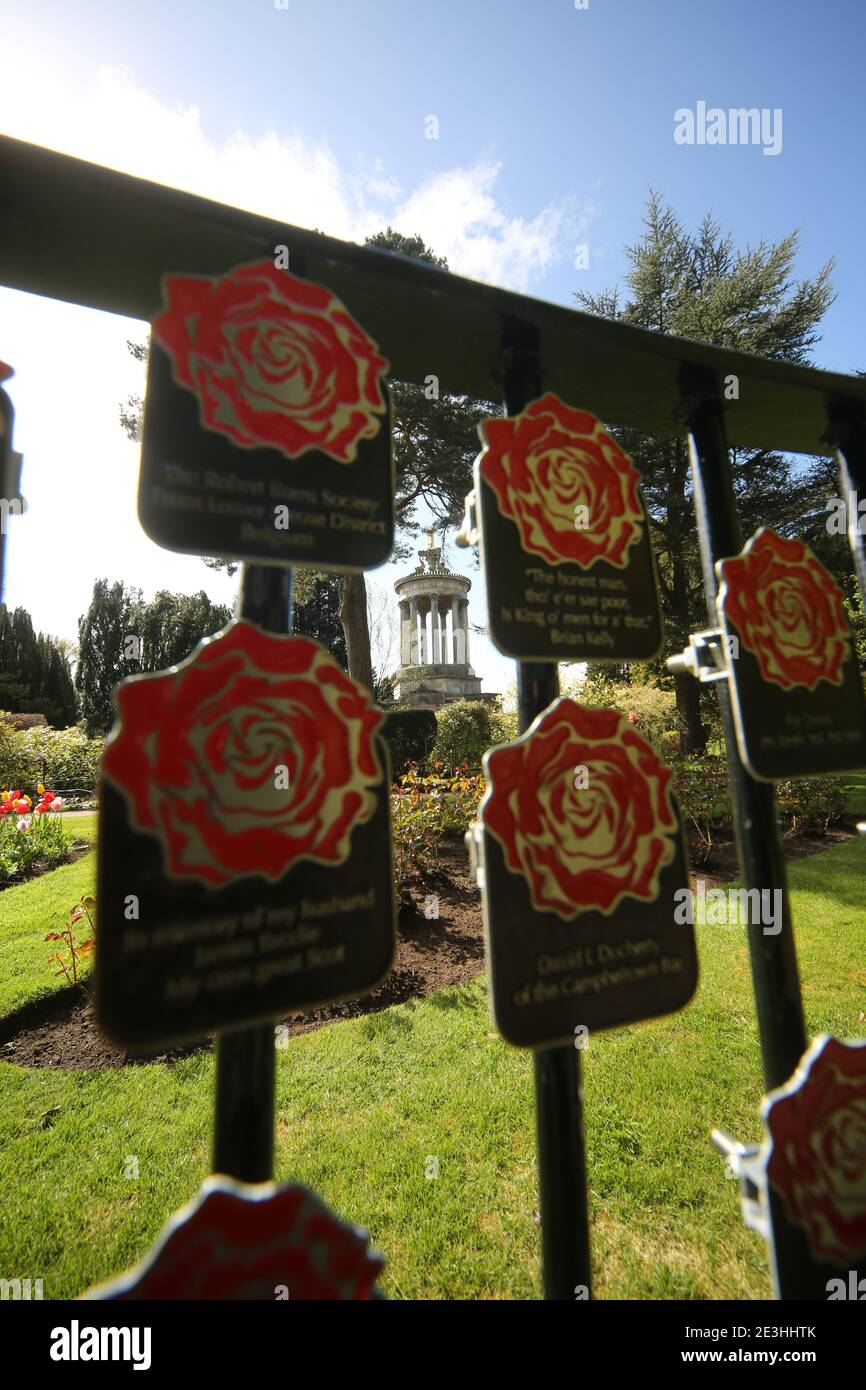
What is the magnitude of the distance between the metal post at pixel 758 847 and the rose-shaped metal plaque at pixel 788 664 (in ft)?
0.17

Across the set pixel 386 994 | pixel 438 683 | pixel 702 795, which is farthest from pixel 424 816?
pixel 438 683

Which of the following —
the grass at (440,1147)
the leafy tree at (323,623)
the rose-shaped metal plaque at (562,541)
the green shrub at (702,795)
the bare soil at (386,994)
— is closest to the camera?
the rose-shaped metal plaque at (562,541)

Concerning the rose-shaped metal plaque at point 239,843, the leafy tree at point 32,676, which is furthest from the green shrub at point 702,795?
the leafy tree at point 32,676

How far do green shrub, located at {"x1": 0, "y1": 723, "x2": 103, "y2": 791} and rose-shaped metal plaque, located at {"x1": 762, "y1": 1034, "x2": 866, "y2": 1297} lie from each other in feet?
45.2

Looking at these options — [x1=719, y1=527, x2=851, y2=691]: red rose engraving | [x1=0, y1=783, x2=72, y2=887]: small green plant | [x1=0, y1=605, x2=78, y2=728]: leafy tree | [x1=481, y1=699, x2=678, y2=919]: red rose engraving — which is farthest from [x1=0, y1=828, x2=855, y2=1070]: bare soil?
[x1=0, y1=605, x2=78, y2=728]: leafy tree

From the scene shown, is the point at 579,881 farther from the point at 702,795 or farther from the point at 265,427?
the point at 702,795

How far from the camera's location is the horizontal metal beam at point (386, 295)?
3.38 feet

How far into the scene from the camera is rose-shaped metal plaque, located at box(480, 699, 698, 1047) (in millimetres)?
1067

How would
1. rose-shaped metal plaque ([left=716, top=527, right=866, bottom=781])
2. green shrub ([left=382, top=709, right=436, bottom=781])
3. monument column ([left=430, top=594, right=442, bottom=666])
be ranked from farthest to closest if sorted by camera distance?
1. monument column ([left=430, top=594, right=442, bottom=666])
2. green shrub ([left=382, top=709, right=436, bottom=781])
3. rose-shaped metal plaque ([left=716, top=527, right=866, bottom=781])

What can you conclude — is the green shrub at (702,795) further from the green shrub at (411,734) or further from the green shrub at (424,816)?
the green shrub at (411,734)

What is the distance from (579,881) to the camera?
1.12 m

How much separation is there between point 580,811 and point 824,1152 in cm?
73

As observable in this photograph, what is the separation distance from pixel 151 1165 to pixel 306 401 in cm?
341

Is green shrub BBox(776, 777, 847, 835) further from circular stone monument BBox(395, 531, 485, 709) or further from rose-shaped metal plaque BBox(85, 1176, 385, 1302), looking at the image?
circular stone monument BBox(395, 531, 485, 709)
